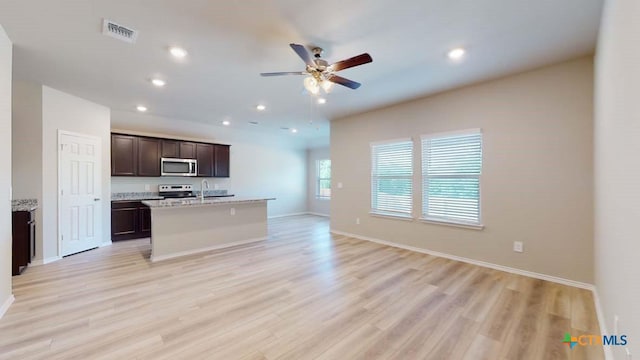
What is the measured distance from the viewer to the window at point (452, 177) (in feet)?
12.6

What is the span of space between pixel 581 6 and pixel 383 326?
10.2 ft

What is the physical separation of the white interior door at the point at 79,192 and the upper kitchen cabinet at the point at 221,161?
2491 mm

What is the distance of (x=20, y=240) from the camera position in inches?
130

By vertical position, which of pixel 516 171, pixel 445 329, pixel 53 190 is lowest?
pixel 445 329

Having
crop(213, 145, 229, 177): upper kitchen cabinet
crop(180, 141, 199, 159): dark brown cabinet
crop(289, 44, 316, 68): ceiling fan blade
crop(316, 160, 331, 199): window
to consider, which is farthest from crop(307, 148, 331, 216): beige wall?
crop(289, 44, 316, 68): ceiling fan blade

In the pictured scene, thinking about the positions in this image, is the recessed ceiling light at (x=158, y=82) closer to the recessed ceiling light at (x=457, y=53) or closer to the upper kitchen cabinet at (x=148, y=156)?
the upper kitchen cabinet at (x=148, y=156)

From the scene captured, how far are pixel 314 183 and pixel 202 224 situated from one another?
5.14 metres

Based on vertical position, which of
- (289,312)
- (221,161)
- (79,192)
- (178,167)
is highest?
(221,161)

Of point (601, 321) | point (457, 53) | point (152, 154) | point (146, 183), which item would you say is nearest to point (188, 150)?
point (152, 154)

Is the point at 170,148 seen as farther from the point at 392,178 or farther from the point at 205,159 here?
the point at 392,178

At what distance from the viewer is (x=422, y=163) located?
4.44 m

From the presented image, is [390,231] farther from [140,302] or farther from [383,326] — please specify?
[140,302]

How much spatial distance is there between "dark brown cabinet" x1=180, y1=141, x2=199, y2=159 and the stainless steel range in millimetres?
761

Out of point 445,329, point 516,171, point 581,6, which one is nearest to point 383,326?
point 445,329
